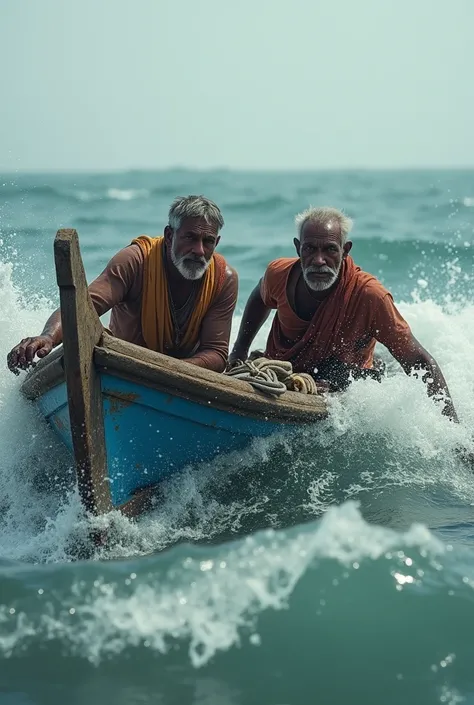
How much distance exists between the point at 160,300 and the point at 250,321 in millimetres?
959

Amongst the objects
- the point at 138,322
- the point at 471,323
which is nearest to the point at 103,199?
the point at 471,323

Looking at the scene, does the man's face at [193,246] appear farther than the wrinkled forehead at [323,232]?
No

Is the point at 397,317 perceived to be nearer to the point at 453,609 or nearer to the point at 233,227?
the point at 453,609

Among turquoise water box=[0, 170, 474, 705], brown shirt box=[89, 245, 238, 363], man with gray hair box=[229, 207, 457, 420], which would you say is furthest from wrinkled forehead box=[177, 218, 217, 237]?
turquoise water box=[0, 170, 474, 705]

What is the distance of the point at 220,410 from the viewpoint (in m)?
4.82


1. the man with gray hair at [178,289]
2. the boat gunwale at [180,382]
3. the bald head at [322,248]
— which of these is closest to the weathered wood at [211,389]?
the boat gunwale at [180,382]

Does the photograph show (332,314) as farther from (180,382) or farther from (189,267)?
(180,382)

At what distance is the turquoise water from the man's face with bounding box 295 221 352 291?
26.5 inches

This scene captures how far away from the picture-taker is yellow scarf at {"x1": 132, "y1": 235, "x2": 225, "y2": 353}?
5211 mm

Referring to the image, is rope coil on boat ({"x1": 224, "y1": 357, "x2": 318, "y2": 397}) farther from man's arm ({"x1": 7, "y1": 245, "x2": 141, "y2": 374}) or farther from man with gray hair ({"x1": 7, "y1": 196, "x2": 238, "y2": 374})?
man's arm ({"x1": 7, "y1": 245, "x2": 141, "y2": 374})

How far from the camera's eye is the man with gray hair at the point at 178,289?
5.08 meters

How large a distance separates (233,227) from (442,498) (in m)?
14.2

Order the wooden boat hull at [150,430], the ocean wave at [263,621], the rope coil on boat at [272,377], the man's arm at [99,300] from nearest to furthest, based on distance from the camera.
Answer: the ocean wave at [263,621] < the wooden boat hull at [150,430] < the man's arm at [99,300] < the rope coil on boat at [272,377]

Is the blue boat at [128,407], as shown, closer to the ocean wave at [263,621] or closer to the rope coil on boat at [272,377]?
the rope coil on boat at [272,377]
